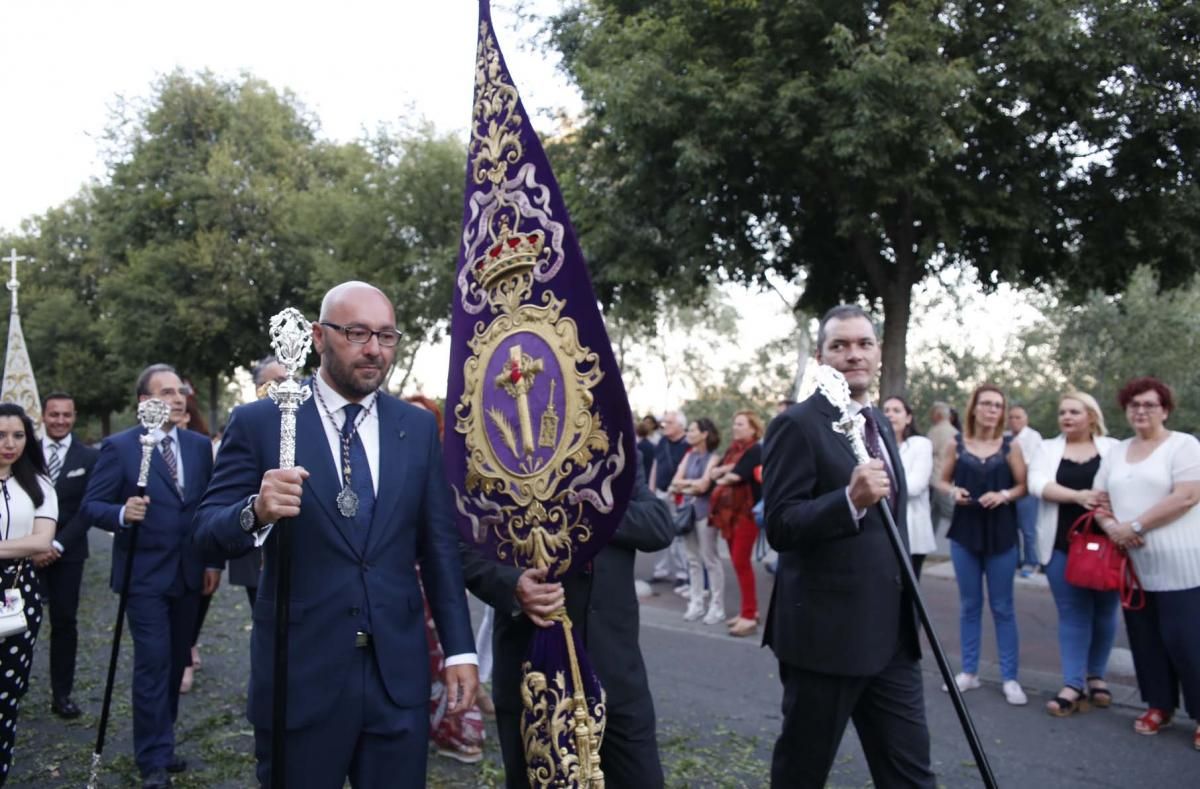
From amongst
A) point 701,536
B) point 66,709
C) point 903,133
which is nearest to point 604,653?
point 66,709

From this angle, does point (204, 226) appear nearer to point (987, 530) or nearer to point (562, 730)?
point (987, 530)

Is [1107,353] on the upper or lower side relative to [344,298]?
upper

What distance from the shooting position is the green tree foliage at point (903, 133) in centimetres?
1126

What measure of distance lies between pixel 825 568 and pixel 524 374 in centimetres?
138

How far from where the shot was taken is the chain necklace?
293cm

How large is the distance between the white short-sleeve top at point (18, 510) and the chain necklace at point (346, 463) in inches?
104

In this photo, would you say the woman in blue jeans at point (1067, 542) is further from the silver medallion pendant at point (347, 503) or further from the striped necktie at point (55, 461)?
the striped necktie at point (55, 461)

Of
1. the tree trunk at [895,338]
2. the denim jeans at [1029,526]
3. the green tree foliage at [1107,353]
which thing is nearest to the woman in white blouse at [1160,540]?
the denim jeans at [1029,526]

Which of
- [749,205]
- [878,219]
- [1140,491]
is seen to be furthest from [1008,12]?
[1140,491]

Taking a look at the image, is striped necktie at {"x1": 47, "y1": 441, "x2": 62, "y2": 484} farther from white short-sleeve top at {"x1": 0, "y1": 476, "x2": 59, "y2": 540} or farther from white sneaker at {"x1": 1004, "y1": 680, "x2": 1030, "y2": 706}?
white sneaker at {"x1": 1004, "y1": 680, "x2": 1030, "y2": 706}

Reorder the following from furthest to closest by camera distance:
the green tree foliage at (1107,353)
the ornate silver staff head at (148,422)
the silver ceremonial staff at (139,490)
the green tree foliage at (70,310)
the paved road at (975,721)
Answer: the green tree foliage at (70,310) < the green tree foliage at (1107,353) < the paved road at (975,721) < the ornate silver staff head at (148,422) < the silver ceremonial staff at (139,490)

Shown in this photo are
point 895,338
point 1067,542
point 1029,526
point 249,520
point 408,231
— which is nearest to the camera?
point 249,520

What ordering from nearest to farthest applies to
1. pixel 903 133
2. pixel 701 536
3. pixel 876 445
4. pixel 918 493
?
1. pixel 876 445
2. pixel 918 493
3. pixel 701 536
4. pixel 903 133

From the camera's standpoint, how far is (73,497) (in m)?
7.62
